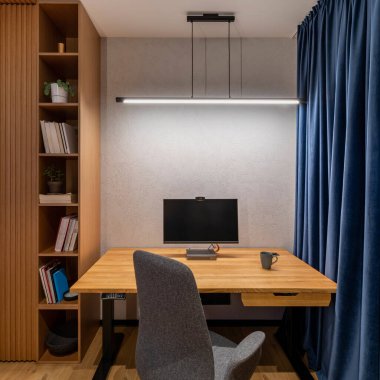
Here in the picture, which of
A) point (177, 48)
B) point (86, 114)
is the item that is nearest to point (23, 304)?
point (86, 114)

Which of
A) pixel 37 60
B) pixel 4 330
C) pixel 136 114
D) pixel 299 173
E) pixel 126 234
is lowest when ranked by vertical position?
pixel 4 330

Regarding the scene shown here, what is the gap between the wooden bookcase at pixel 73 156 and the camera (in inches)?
94.0

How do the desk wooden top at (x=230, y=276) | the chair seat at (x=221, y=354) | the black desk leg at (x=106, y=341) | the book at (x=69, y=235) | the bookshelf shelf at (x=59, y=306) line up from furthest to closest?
the book at (x=69, y=235), the bookshelf shelf at (x=59, y=306), the black desk leg at (x=106, y=341), the desk wooden top at (x=230, y=276), the chair seat at (x=221, y=354)

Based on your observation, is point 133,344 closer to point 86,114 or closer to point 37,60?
point 86,114

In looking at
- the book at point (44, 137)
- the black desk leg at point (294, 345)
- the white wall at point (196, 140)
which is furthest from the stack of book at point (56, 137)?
the black desk leg at point (294, 345)

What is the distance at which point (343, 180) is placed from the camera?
1.90 m

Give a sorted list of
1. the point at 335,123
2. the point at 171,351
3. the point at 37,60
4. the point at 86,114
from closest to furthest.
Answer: the point at 171,351, the point at 335,123, the point at 37,60, the point at 86,114

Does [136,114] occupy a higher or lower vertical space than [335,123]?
higher

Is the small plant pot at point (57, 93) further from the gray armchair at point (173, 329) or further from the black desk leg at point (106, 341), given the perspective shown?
the gray armchair at point (173, 329)

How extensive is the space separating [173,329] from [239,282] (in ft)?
2.49

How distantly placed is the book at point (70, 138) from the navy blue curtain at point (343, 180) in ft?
Answer: 6.18

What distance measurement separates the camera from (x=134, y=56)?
2.94 metres

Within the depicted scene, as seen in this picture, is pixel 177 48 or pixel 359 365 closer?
pixel 359 365

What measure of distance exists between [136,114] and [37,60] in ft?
2.94
